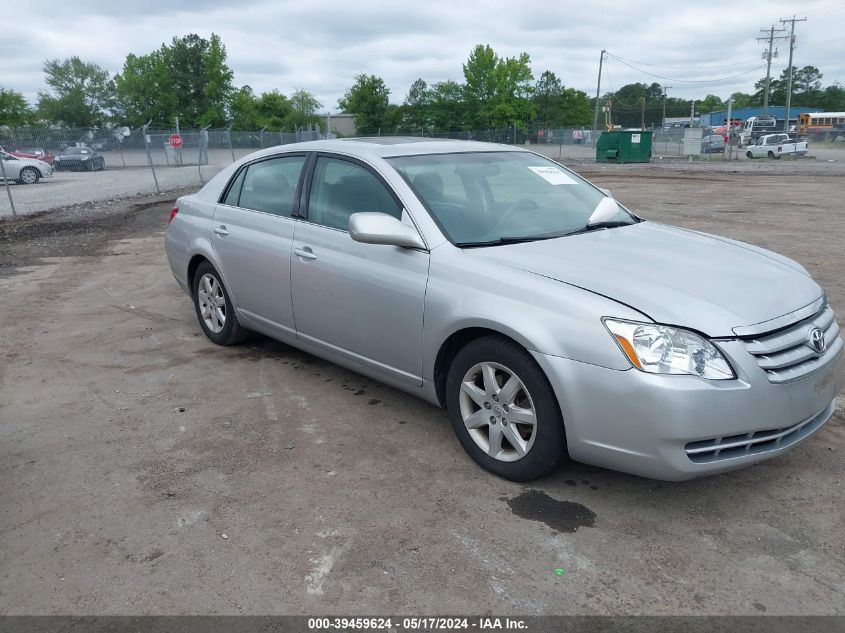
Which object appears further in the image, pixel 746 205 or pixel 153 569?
pixel 746 205

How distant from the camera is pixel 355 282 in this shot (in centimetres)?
412

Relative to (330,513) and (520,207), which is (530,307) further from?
(330,513)

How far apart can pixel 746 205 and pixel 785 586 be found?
1440 cm

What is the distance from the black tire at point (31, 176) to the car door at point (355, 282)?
75.0 feet

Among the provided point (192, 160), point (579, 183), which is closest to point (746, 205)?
point (579, 183)

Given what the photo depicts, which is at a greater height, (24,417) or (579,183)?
(579,183)

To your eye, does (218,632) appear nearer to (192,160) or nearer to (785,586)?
(785,586)

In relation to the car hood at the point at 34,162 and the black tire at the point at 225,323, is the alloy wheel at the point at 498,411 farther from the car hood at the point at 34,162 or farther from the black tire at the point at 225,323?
the car hood at the point at 34,162

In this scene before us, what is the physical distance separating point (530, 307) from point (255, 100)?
85749 millimetres

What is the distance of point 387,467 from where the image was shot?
3.71 m

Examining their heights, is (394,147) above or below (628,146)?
below

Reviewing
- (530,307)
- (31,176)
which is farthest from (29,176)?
(530,307)

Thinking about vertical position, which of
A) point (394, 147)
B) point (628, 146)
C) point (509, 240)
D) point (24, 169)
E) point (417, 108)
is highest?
point (417, 108)

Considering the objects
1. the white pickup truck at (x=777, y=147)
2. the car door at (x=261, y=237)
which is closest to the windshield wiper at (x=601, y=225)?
the car door at (x=261, y=237)
